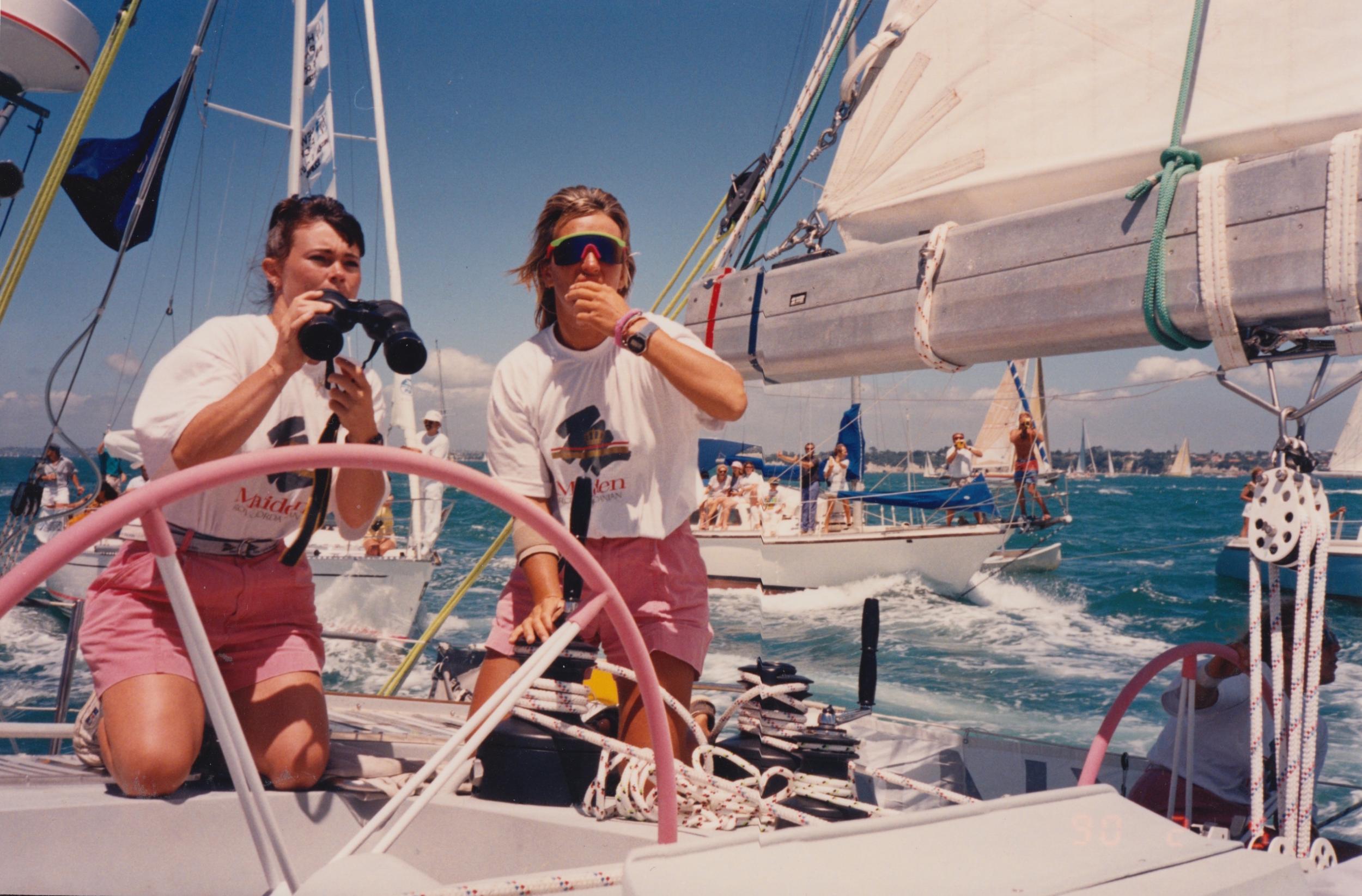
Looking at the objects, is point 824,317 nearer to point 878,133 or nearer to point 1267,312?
point 878,133

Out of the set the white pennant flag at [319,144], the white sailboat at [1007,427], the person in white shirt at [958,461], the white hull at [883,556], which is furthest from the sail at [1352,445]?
the white pennant flag at [319,144]

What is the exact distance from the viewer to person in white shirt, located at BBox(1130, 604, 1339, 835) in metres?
2.47

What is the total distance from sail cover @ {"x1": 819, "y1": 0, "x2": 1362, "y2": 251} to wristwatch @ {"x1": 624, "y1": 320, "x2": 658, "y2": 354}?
4.16 ft

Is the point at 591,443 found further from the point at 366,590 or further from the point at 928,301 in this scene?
the point at 366,590

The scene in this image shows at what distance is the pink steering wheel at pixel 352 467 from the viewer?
711 millimetres

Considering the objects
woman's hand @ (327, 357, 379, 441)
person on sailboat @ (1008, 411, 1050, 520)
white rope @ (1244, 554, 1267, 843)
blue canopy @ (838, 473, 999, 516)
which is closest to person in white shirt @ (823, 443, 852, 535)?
blue canopy @ (838, 473, 999, 516)

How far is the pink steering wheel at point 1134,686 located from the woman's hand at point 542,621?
1086mm

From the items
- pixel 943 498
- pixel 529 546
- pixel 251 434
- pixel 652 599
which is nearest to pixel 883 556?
pixel 943 498

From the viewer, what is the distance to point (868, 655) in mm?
3594

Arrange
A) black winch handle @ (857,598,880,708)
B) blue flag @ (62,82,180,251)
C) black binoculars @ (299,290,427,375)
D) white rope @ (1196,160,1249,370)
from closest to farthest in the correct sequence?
1. black binoculars @ (299,290,427,375)
2. white rope @ (1196,160,1249,370)
3. black winch handle @ (857,598,880,708)
4. blue flag @ (62,82,180,251)

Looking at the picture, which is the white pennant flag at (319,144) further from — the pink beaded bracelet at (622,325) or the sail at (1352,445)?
the sail at (1352,445)

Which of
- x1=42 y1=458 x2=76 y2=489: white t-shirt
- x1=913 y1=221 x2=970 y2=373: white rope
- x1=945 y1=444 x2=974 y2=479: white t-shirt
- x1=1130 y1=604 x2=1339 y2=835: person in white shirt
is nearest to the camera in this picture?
x1=913 y1=221 x2=970 y2=373: white rope

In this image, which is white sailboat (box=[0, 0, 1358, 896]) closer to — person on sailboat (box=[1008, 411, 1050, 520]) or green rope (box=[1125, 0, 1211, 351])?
green rope (box=[1125, 0, 1211, 351])

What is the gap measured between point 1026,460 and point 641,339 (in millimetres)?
16295
